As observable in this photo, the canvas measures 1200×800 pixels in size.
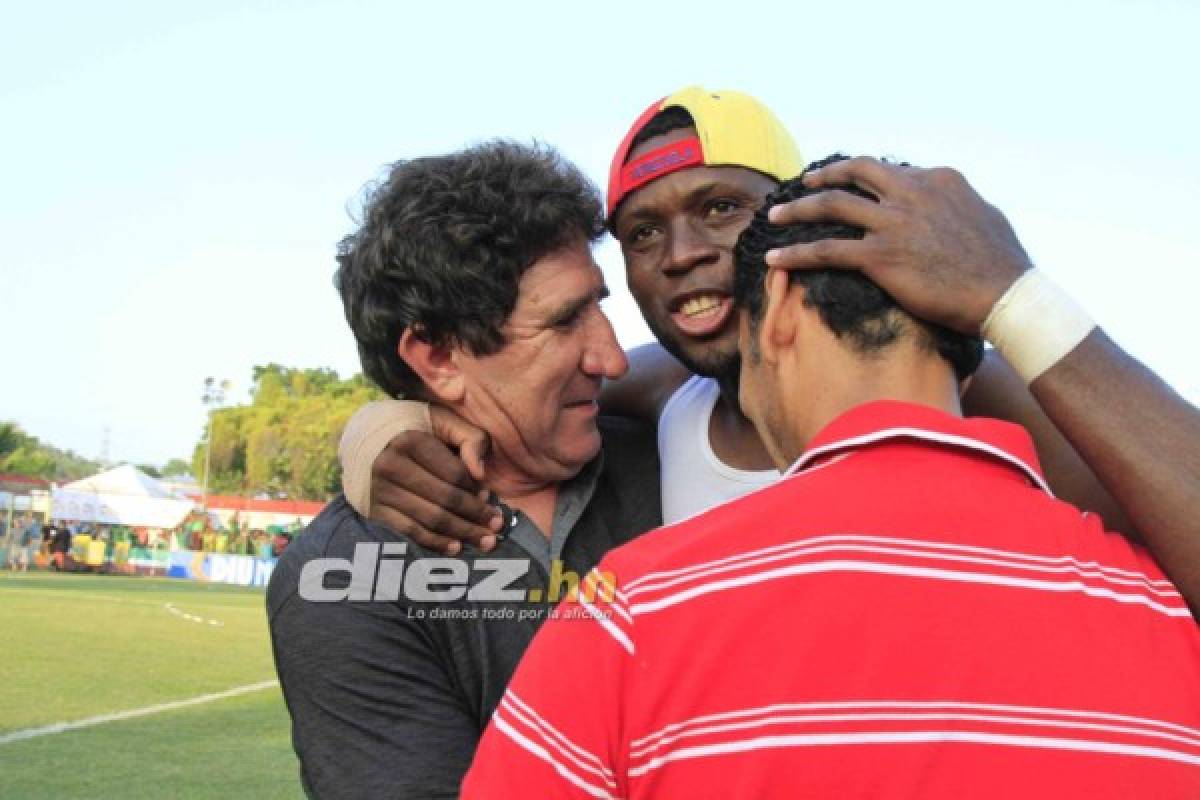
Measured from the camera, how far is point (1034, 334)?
2.08 meters

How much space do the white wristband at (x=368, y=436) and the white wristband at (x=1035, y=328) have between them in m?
1.48

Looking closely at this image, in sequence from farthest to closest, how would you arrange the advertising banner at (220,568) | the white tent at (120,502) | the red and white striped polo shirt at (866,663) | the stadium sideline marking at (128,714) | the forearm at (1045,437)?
the white tent at (120,502) → the advertising banner at (220,568) → the stadium sideline marking at (128,714) → the forearm at (1045,437) → the red and white striped polo shirt at (866,663)

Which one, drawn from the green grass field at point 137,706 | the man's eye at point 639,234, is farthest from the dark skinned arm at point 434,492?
the green grass field at point 137,706

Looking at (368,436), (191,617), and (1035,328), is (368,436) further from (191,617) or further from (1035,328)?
(191,617)

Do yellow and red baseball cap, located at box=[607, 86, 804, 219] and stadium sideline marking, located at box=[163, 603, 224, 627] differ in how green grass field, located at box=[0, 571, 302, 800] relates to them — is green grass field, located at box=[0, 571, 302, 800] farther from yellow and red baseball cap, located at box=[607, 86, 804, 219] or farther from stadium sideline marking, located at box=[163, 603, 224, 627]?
yellow and red baseball cap, located at box=[607, 86, 804, 219]

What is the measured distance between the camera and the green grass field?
9.21m

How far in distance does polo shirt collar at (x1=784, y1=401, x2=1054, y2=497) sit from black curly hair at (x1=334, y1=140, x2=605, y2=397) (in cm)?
142

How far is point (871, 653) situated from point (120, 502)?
2189 inches

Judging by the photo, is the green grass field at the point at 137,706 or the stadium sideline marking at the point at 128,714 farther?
Answer: the stadium sideline marking at the point at 128,714

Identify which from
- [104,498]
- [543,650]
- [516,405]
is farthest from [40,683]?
[104,498]

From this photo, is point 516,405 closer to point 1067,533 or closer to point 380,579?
point 380,579

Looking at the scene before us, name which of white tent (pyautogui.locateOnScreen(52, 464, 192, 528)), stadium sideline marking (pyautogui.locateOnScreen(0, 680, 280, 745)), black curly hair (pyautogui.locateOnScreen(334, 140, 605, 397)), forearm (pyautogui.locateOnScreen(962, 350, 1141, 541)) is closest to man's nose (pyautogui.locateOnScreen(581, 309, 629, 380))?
black curly hair (pyautogui.locateOnScreen(334, 140, 605, 397))

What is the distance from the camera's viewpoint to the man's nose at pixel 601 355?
3.27 m

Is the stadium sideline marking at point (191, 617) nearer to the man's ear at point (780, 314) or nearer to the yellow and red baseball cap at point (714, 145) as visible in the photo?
the yellow and red baseball cap at point (714, 145)
